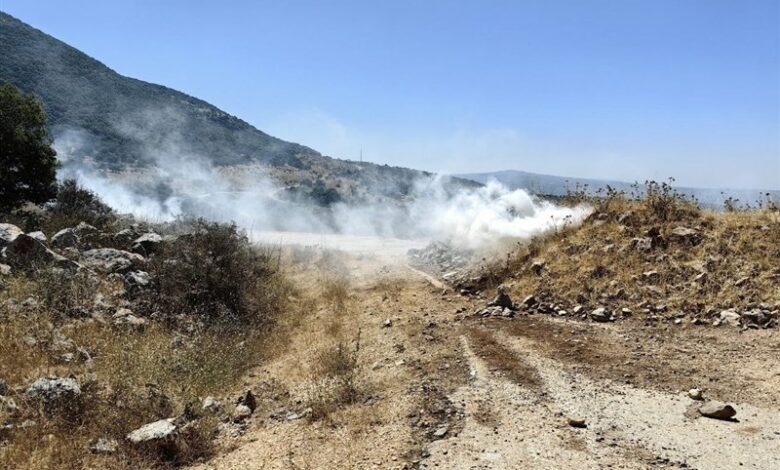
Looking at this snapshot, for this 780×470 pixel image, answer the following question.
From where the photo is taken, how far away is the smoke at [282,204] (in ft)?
45.6

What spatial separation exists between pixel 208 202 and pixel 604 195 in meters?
20.9

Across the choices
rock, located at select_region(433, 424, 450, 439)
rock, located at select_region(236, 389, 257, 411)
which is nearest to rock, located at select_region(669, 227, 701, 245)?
rock, located at select_region(433, 424, 450, 439)

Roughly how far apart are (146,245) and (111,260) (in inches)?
45.3

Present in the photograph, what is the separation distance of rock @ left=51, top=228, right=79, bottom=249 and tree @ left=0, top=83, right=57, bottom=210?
120 inches

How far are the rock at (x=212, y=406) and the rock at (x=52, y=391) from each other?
3.72 ft

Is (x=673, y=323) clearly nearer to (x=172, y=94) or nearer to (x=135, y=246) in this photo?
(x=135, y=246)

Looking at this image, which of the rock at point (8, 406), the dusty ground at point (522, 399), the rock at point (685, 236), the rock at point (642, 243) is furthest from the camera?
the rock at point (642, 243)

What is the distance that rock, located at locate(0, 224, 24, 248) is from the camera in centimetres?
824

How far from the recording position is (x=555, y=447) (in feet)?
13.4

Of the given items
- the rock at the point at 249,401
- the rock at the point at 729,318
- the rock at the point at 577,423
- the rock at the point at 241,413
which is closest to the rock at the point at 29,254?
the rock at the point at 249,401

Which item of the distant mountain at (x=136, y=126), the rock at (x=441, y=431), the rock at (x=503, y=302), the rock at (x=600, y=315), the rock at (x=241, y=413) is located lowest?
the rock at (x=241, y=413)

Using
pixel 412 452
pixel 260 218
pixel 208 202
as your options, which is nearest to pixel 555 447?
pixel 412 452

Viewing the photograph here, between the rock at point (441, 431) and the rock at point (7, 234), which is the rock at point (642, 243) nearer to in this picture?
the rock at point (441, 431)

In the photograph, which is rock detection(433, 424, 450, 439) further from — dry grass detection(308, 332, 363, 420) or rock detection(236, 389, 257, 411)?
rock detection(236, 389, 257, 411)
